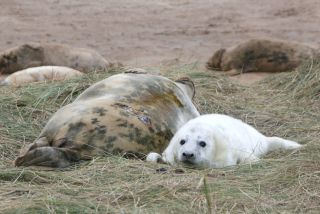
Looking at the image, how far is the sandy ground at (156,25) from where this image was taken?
40.5 ft

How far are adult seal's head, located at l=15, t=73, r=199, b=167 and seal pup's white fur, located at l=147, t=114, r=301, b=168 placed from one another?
17cm

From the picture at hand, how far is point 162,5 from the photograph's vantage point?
1612 centimetres

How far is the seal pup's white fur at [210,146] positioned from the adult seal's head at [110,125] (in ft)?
0.56

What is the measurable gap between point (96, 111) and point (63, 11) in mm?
10410

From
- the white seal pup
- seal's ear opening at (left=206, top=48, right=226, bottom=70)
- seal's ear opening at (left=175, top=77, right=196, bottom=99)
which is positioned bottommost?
seal's ear opening at (left=206, top=48, right=226, bottom=70)

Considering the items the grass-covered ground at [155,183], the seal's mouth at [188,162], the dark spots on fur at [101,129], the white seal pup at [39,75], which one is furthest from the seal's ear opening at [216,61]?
the seal's mouth at [188,162]

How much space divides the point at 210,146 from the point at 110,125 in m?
0.62

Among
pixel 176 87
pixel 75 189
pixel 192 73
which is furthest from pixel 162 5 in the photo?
pixel 75 189

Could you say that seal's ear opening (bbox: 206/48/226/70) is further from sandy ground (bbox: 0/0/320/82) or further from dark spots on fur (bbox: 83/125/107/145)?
dark spots on fur (bbox: 83/125/107/145)

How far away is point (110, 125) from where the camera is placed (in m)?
5.09

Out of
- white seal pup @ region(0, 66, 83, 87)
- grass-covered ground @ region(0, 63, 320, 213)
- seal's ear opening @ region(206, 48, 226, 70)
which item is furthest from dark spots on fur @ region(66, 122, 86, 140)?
seal's ear opening @ region(206, 48, 226, 70)

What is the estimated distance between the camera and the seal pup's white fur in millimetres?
4863

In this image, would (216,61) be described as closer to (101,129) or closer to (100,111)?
(100,111)

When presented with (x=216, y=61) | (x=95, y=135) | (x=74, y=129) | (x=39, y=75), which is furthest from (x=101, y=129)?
(x=216, y=61)
